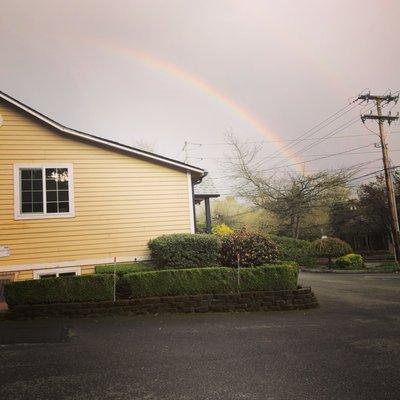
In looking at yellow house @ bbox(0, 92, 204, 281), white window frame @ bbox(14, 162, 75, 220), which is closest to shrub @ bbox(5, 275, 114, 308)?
yellow house @ bbox(0, 92, 204, 281)

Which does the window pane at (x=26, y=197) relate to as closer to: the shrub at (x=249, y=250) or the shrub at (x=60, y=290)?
the shrub at (x=60, y=290)

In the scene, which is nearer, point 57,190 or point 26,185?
point 26,185

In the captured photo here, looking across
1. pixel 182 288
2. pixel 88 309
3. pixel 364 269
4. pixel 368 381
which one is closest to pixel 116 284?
pixel 88 309

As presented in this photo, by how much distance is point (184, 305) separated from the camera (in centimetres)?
1087

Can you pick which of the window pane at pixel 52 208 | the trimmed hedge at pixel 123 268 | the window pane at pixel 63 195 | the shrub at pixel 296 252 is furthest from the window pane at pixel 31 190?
the shrub at pixel 296 252

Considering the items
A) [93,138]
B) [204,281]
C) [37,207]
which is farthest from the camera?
[93,138]

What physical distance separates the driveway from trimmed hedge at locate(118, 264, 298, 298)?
850mm

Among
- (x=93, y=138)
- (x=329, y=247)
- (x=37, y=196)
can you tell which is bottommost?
(x=329, y=247)

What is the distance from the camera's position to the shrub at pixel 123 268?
41.4 ft

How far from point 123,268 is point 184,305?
303 cm

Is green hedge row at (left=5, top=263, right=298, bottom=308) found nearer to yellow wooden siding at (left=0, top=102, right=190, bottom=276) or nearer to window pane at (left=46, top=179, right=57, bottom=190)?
yellow wooden siding at (left=0, top=102, right=190, bottom=276)

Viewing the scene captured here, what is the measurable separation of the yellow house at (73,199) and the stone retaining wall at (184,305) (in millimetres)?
3168

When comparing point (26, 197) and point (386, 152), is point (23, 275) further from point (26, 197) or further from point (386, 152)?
point (386, 152)

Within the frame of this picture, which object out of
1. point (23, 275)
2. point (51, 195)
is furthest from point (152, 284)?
point (51, 195)
